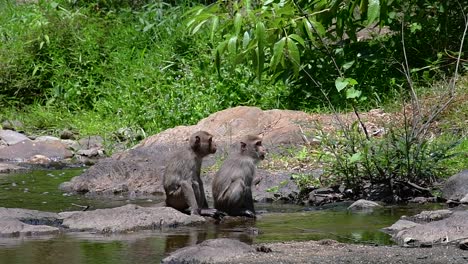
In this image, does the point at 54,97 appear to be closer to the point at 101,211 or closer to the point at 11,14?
the point at 11,14

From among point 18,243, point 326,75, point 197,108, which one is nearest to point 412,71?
point 326,75

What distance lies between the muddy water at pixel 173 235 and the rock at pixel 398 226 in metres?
0.08

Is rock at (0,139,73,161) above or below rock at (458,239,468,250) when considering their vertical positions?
above

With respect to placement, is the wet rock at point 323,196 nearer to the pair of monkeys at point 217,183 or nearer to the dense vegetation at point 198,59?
the dense vegetation at point 198,59

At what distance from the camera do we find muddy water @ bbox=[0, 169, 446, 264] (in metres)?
6.63

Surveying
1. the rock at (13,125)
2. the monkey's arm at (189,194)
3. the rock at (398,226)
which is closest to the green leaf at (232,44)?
the monkey's arm at (189,194)

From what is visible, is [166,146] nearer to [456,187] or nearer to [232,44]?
[232,44]

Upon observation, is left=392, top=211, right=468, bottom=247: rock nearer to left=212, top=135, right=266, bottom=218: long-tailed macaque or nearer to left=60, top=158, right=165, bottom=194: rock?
left=212, top=135, right=266, bottom=218: long-tailed macaque

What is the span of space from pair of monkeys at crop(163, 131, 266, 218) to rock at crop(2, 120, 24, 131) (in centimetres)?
735

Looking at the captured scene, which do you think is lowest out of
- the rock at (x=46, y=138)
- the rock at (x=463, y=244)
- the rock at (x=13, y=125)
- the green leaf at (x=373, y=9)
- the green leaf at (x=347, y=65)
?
the rock at (x=463, y=244)

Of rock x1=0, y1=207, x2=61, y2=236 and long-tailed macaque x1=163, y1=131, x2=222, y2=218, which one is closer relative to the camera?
rock x1=0, y1=207, x2=61, y2=236

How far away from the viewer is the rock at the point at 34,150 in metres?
14.3

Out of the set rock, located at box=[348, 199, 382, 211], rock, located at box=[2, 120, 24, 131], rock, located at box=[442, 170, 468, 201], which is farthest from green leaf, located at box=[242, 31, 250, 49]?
rock, located at box=[2, 120, 24, 131]

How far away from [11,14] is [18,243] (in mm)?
12862
